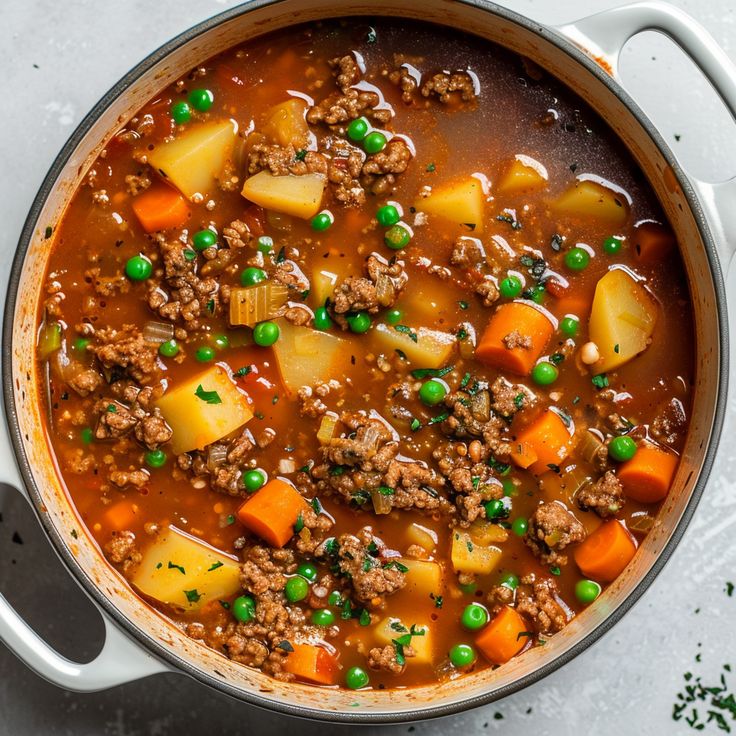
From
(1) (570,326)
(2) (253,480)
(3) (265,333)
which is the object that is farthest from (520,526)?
(3) (265,333)

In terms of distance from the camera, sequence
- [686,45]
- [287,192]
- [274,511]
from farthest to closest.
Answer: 1. [274,511]
2. [287,192]
3. [686,45]

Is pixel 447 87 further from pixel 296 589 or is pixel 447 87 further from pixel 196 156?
pixel 296 589

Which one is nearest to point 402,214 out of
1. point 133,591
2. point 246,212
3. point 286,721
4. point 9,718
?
point 246,212

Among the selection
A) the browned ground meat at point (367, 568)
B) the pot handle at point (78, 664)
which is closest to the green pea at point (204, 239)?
the browned ground meat at point (367, 568)

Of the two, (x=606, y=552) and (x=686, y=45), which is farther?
(x=606, y=552)

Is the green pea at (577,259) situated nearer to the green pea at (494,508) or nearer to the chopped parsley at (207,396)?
the green pea at (494,508)
